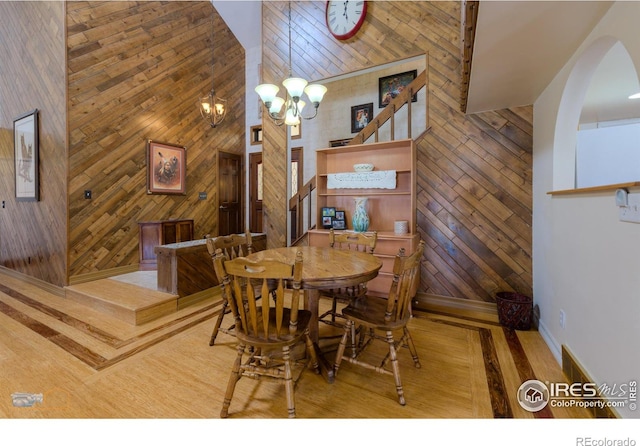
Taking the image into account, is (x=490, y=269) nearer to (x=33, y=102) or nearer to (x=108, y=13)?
(x=108, y=13)

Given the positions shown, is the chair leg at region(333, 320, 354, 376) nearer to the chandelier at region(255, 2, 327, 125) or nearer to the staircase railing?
the chandelier at region(255, 2, 327, 125)

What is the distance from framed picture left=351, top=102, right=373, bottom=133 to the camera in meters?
5.07

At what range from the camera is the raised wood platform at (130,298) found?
285 cm

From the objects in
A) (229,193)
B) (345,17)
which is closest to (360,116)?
(345,17)

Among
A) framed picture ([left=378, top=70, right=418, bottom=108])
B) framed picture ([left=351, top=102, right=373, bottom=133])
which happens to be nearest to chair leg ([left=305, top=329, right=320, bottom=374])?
framed picture ([left=351, top=102, right=373, bottom=133])

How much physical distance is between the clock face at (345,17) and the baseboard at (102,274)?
4.56m

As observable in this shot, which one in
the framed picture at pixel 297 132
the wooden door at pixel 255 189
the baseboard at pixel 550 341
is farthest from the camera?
the wooden door at pixel 255 189

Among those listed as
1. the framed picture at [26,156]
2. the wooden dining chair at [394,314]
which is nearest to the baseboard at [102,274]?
the framed picture at [26,156]

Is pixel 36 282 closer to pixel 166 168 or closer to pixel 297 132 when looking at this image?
pixel 166 168

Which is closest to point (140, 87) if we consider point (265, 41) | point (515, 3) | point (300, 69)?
point (265, 41)

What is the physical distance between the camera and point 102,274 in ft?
13.1

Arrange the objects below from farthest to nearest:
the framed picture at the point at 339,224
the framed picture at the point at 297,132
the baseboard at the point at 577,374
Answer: the framed picture at the point at 297,132, the framed picture at the point at 339,224, the baseboard at the point at 577,374

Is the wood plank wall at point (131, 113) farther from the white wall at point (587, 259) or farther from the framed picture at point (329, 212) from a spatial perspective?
the white wall at point (587, 259)

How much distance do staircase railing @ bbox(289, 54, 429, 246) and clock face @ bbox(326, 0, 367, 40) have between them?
3.47 ft
